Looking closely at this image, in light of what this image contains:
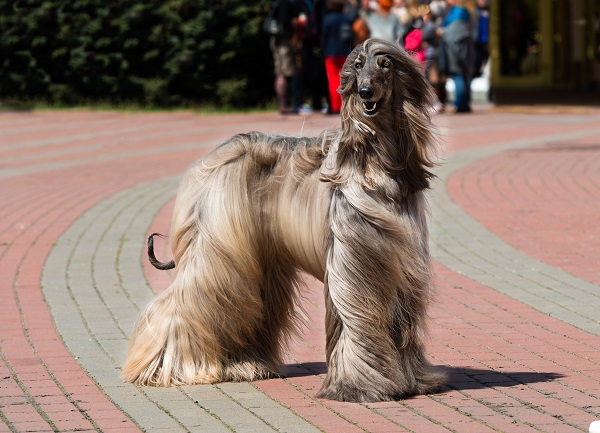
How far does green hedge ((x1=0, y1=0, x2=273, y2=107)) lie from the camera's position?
22.1m

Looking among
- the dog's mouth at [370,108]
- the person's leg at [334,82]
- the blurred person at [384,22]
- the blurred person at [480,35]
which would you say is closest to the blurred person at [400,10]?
the blurred person at [384,22]

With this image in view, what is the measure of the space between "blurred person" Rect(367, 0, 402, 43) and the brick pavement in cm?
541

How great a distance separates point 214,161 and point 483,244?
4.39 m

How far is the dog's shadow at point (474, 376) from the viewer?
17.7ft

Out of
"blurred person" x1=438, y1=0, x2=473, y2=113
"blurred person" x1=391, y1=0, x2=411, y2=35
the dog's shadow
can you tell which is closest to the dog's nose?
the dog's shadow

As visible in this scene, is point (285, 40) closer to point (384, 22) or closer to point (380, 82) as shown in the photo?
point (384, 22)

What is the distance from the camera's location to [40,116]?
21.6 meters

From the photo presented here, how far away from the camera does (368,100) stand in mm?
4734

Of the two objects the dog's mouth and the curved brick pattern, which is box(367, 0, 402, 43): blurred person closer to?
the curved brick pattern

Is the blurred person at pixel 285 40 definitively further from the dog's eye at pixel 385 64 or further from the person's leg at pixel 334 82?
the dog's eye at pixel 385 64

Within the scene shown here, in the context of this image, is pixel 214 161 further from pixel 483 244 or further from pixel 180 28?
pixel 180 28

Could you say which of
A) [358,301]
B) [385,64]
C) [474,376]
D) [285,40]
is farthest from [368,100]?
[285,40]

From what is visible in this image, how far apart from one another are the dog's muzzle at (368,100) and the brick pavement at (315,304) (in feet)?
1.33

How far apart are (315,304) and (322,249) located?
2.21 metres
